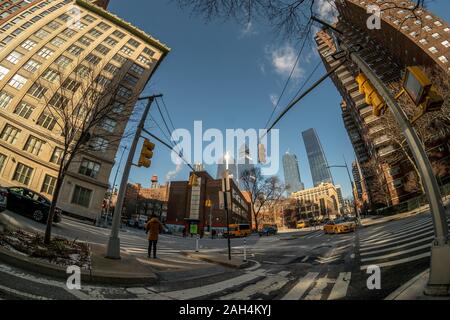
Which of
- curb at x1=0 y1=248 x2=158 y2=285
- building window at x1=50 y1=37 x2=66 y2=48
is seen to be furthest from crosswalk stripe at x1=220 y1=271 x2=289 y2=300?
building window at x1=50 y1=37 x2=66 y2=48

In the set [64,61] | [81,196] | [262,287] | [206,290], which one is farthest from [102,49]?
[262,287]

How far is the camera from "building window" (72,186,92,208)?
26.7m

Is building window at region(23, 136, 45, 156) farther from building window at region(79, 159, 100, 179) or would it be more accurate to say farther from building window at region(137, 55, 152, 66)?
building window at region(137, 55, 152, 66)

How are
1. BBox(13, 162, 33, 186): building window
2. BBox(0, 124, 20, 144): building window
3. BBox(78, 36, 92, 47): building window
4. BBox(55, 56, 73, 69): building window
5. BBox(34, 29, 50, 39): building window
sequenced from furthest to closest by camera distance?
BBox(78, 36, 92, 47): building window → BBox(34, 29, 50, 39): building window → BBox(55, 56, 73, 69): building window → BBox(0, 124, 20, 144): building window → BBox(13, 162, 33, 186): building window

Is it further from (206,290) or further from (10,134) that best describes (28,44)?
(206,290)

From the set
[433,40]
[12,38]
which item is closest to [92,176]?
[12,38]

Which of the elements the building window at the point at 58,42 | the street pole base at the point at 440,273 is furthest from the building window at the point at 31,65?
the street pole base at the point at 440,273

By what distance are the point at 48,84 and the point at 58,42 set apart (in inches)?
441

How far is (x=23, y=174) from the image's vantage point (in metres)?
24.9

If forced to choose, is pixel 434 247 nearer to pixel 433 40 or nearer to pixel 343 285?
pixel 343 285

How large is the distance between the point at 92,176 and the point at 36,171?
5795mm

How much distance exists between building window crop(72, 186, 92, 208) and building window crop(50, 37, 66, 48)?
866 inches

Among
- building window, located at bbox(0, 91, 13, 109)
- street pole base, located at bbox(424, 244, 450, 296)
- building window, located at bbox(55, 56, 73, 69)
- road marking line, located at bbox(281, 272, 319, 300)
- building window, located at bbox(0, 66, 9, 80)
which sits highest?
building window, located at bbox(55, 56, 73, 69)
